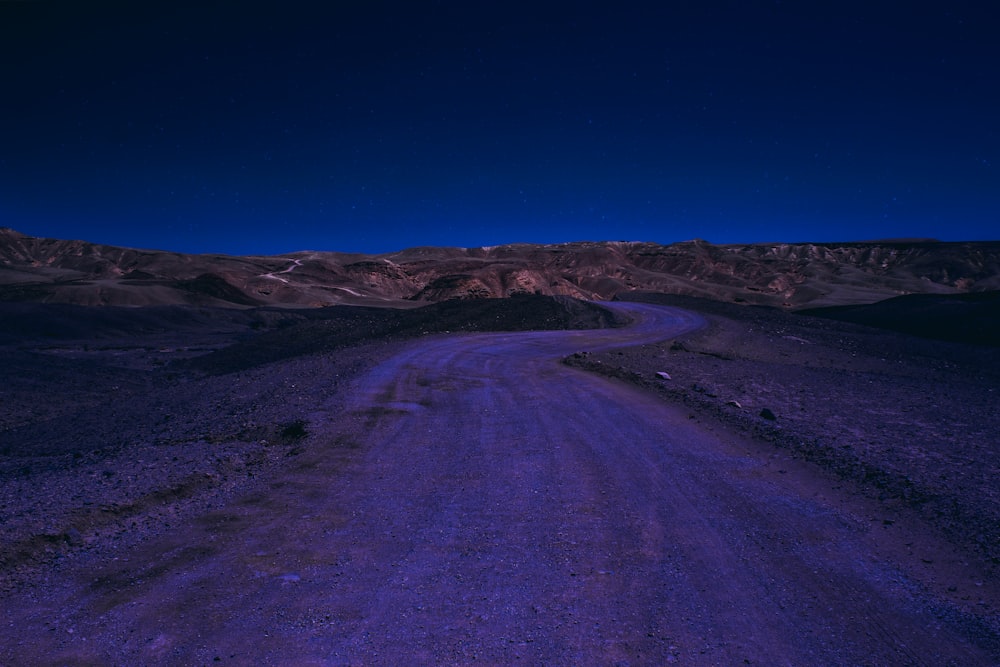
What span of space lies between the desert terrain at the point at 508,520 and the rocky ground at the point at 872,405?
7 cm

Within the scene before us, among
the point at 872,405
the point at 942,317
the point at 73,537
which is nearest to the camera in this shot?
the point at 73,537

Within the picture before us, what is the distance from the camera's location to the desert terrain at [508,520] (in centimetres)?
388

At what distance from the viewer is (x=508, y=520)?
5.80 meters

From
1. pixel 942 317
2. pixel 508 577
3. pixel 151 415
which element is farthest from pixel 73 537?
pixel 942 317

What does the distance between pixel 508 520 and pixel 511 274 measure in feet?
245

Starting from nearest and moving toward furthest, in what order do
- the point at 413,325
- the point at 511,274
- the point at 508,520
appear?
the point at 508,520 → the point at 413,325 → the point at 511,274

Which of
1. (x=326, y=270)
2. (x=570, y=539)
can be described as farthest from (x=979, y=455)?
(x=326, y=270)

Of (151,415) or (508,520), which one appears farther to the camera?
(151,415)

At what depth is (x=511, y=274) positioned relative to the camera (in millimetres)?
79875

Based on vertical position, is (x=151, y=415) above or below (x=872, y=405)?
below

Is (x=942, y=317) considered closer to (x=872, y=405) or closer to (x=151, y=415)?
(x=872, y=405)

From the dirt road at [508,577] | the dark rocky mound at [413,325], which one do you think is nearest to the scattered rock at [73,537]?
the dirt road at [508,577]

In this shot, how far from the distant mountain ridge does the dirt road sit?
209 ft

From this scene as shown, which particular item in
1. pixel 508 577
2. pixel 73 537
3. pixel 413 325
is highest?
pixel 413 325
